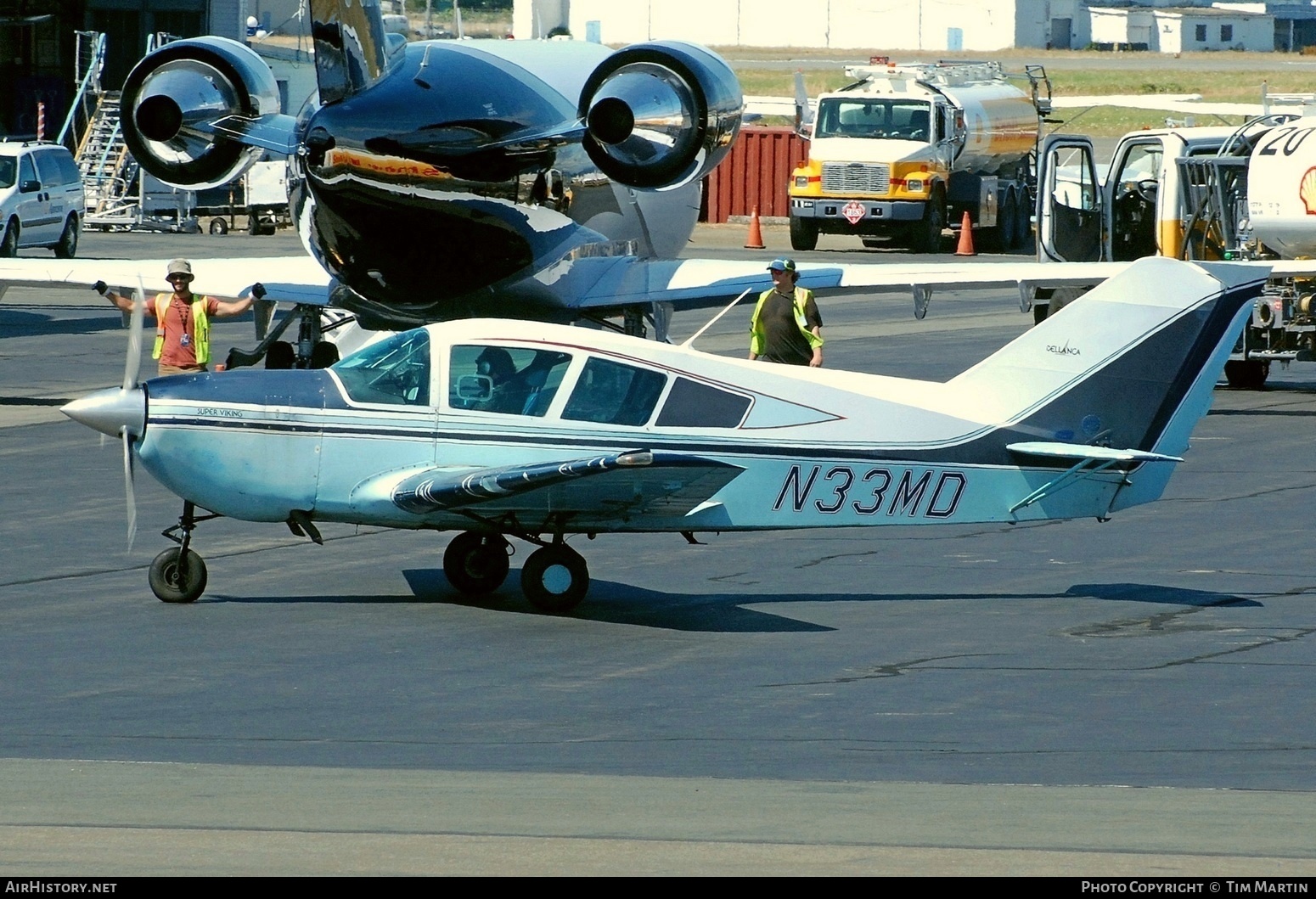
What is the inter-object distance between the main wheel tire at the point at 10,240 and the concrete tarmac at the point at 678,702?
20.8m

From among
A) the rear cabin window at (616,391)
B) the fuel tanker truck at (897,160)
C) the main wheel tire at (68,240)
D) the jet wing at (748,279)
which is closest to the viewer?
the rear cabin window at (616,391)

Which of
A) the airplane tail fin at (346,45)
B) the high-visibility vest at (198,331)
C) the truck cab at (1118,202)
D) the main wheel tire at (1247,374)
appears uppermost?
the airplane tail fin at (346,45)

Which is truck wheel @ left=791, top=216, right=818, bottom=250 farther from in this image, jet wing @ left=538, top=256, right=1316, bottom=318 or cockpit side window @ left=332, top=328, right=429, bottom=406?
cockpit side window @ left=332, top=328, right=429, bottom=406

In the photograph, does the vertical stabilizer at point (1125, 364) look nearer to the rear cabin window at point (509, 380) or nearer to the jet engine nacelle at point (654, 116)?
the rear cabin window at point (509, 380)

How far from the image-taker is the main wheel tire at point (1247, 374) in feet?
84.3

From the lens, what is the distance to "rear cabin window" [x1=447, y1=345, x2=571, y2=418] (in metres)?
12.8

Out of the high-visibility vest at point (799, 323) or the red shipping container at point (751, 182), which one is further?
the red shipping container at point (751, 182)

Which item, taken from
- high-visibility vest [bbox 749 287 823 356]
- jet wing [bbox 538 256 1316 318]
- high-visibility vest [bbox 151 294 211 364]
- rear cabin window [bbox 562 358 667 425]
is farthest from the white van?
rear cabin window [bbox 562 358 667 425]

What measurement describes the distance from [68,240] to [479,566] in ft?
96.1

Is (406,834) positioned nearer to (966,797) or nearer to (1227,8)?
(966,797)

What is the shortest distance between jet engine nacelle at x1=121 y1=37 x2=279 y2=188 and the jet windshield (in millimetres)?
27827

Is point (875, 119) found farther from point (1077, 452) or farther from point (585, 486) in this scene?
point (585, 486)

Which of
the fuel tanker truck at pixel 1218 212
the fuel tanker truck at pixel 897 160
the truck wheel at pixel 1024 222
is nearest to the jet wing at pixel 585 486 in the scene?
the fuel tanker truck at pixel 1218 212

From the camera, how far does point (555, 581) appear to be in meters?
12.7
